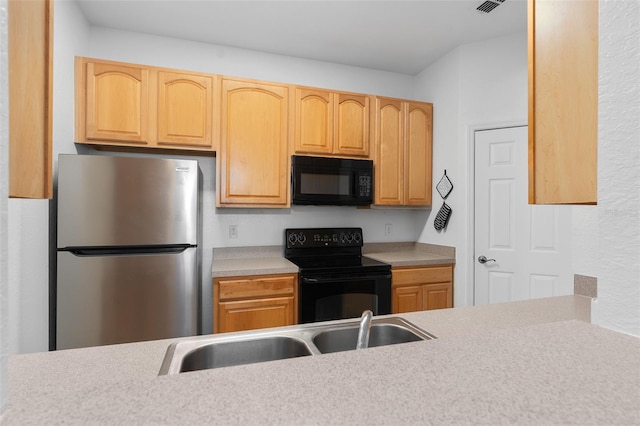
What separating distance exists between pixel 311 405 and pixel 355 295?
2353 mm

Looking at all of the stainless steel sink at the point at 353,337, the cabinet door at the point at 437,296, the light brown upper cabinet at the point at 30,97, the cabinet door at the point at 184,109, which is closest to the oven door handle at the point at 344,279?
the cabinet door at the point at 437,296

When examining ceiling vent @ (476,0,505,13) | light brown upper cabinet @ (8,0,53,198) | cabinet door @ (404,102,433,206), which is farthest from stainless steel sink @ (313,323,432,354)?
ceiling vent @ (476,0,505,13)

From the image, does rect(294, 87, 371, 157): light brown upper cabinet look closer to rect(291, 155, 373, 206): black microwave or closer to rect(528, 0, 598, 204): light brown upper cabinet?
rect(291, 155, 373, 206): black microwave

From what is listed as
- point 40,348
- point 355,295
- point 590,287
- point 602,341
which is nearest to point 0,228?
point 602,341

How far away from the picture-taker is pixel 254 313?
94.3 inches

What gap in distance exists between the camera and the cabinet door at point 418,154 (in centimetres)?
313

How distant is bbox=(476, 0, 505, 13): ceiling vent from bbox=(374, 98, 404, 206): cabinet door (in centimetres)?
93

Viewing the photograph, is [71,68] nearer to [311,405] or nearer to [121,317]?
[121,317]

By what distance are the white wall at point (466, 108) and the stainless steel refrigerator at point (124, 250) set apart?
7.08 ft

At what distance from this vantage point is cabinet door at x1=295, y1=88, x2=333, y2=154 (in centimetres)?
279

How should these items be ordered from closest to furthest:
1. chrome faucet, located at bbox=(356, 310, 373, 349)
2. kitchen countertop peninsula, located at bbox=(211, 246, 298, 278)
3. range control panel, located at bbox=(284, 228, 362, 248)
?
chrome faucet, located at bbox=(356, 310, 373, 349), kitchen countertop peninsula, located at bbox=(211, 246, 298, 278), range control panel, located at bbox=(284, 228, 362, 248)

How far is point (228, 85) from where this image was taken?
261cm

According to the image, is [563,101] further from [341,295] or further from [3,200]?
[341,295]

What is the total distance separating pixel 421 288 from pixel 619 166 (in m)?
2.53
